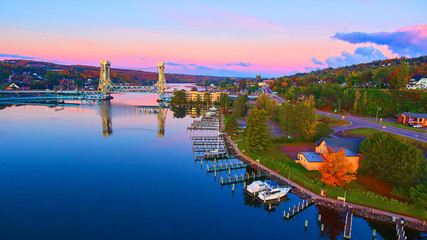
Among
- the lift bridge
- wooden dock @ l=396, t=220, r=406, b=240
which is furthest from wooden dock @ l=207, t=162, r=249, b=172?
the lift bridge

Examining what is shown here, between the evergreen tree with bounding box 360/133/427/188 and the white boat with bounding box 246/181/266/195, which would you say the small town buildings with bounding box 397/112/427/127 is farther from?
the white boat with bounding box 246/181/266/195

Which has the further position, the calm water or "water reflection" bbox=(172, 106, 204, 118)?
"water reflection" bbox=(172, 106, 204, 118)

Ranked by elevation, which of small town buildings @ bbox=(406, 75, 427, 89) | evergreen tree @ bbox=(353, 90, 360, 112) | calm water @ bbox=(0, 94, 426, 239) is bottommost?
calm water @ bbox=(0, 94, 426, 239)

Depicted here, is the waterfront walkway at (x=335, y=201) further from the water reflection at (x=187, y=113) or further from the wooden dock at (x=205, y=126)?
the water reflection at (x=187, y=113)

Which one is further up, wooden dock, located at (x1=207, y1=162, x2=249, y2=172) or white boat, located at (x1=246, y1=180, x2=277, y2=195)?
white boat, located at (x1=246, y1=180, x2=277, y2=195)

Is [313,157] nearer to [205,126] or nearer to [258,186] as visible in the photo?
[258,186]

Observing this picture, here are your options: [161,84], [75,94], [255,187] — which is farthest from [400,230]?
[75,94]
